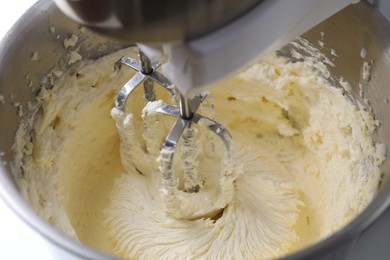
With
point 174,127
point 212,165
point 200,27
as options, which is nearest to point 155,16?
point 200,27

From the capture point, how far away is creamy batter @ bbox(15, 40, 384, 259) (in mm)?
990

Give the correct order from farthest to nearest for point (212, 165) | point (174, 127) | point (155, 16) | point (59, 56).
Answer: point (212, 165) → point (59, 56) → point (174, 127) → point (155, 16)

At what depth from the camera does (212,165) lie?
1120 mm

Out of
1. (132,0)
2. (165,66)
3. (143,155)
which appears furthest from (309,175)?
(132,0)

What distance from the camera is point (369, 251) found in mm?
953

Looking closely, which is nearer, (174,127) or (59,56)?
(174,127)

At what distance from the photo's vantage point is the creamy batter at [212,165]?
3.25 feet

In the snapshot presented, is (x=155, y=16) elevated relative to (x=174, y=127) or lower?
elevated

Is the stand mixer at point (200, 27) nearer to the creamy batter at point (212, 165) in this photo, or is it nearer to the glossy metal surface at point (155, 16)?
the glossy metal surface at point (155, 16)

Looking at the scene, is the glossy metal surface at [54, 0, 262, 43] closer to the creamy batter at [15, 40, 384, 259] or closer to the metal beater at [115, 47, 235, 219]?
the metal beater at [115, 47, 235, 219]

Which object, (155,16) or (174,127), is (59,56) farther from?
(155,16)

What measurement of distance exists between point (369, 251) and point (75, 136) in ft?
1.96

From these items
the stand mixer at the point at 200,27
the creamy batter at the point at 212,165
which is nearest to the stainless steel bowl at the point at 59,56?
the creamy batter at the point at 212,165

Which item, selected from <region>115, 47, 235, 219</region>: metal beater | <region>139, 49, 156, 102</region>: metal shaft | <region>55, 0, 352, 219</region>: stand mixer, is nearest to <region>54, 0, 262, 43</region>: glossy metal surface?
<region>55, 0, 352, 219</region>: stand mixer
